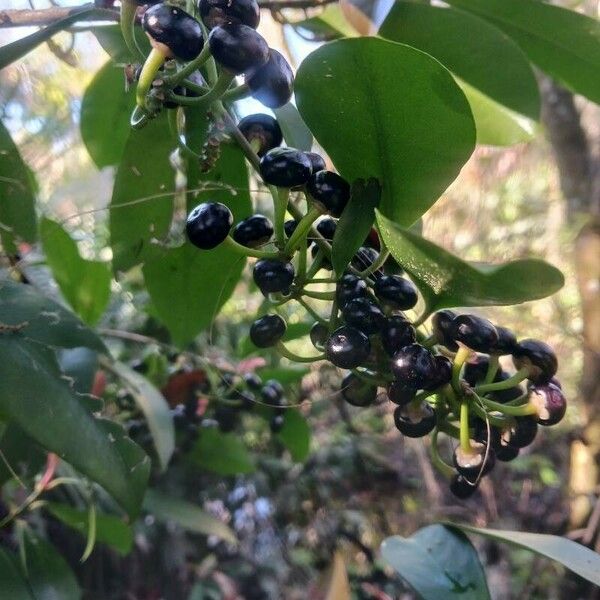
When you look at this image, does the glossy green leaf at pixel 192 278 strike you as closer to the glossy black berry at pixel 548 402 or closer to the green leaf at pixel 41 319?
the green leaf at pixel 41 319

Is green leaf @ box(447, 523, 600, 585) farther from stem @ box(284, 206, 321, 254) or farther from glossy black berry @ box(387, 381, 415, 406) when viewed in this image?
stem @ box(284, 206, 321, 254)

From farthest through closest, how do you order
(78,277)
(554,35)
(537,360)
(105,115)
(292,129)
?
1. (78,277)
2. (105,115)
3. (554,35)
4. (292,129)
5. (537,360)

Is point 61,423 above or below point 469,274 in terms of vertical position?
below

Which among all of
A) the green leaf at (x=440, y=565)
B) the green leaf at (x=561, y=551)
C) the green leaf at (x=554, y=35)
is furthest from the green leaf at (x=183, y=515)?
the green leaf at (x=554, y=35)

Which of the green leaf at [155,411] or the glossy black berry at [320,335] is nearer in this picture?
the glossy black berry at [320,335]

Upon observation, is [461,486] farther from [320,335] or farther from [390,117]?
[390,117]

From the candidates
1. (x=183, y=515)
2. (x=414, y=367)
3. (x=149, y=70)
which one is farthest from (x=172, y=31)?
(x=183, y=515)

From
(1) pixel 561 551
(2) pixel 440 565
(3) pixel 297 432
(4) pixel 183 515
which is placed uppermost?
(1) pixel 561 551
